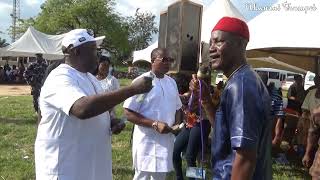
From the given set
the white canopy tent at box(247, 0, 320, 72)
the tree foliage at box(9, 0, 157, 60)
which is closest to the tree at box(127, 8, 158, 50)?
the tree foliage at box(9, 0, 157, 60)

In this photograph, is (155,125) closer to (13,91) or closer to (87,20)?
(13,91)

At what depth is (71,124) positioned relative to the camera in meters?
3.16

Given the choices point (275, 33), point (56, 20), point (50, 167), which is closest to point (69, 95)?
point (50, 167)

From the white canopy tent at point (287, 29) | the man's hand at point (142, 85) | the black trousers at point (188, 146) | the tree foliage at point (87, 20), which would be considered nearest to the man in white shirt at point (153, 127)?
the man's hand at point (142, 85)

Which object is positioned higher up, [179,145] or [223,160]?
[223,160]

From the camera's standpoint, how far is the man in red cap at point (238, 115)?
2.37 metres

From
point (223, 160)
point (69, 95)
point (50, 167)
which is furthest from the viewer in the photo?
point (50, 167)

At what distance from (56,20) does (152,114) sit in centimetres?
5541

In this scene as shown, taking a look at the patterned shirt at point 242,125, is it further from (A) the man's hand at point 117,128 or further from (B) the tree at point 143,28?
(B) the tree at point 143,28

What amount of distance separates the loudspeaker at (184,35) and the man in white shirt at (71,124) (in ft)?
8.88

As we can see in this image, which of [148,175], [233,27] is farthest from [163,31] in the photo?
[233,27]

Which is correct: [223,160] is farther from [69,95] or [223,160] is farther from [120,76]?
[120,76]

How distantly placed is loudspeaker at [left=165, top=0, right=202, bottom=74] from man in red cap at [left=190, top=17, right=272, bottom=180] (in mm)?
3403

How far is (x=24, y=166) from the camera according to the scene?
7562mm
